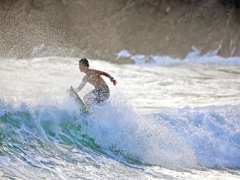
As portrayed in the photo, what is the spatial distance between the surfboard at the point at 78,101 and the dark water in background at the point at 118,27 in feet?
60.6

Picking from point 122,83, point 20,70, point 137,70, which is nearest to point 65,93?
point 122,83

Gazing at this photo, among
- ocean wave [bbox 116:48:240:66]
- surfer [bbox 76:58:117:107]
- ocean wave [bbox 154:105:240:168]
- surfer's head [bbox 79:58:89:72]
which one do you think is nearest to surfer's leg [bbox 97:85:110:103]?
surfer [bbox 76:58:117:107]

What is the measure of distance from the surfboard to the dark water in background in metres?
18.5

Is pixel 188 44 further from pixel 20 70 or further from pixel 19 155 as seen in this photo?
pixel 19 155

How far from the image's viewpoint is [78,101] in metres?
11.8

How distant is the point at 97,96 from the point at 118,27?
22.8 m

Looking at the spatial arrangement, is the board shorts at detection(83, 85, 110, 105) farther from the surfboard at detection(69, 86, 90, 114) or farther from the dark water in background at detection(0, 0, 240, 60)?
the dark water in background at detection(0, 0, 240, 60)

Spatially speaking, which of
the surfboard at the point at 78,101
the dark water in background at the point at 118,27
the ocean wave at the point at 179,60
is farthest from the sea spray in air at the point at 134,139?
the ocean wave at the point at 179,60

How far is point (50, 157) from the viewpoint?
1070 centimetres

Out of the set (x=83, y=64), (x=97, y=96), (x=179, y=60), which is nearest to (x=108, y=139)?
(x=97, y=96)

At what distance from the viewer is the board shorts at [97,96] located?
1175cm

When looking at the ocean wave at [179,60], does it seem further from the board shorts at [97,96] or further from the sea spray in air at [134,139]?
the board shorts at [97,96]

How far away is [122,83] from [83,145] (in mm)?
11207

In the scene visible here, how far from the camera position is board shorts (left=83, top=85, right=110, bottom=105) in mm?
11750
